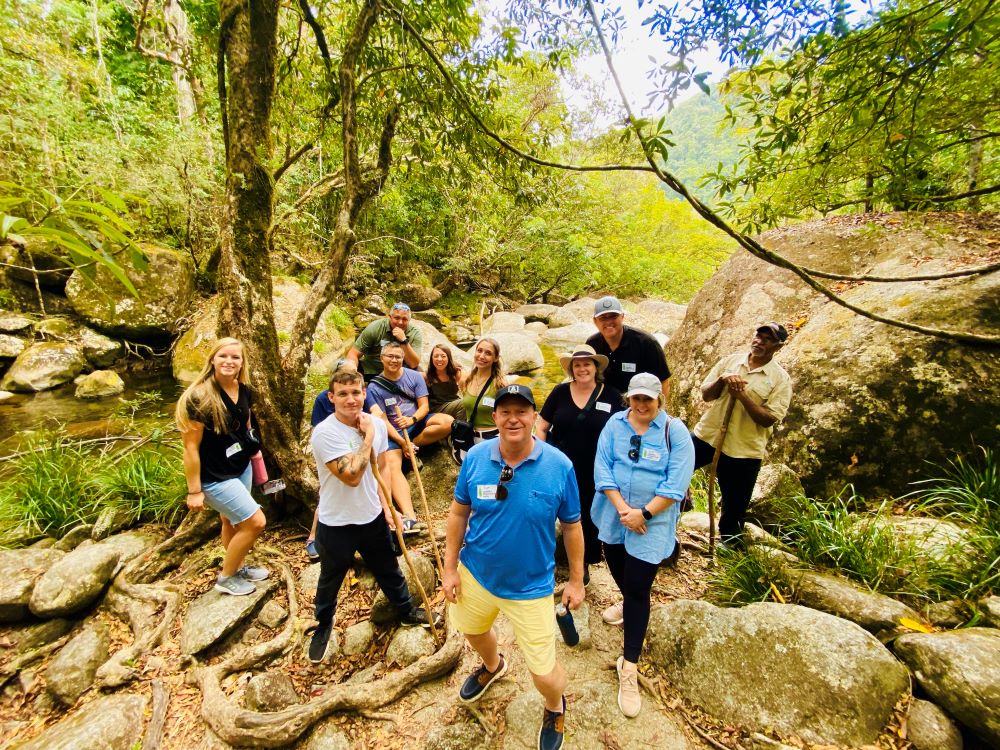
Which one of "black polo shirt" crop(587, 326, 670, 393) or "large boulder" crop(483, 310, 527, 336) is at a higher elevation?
"black polo shirt" crop(587, 326, 670, 393)

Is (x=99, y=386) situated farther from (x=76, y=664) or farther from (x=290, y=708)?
(x=290, y=708)

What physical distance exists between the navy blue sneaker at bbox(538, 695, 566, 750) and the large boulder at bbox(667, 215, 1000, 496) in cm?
369

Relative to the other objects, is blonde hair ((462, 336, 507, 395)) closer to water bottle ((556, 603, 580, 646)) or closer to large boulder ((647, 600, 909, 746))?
water bottle ((556, 603, 580, 646))

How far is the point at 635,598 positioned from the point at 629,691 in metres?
0.69

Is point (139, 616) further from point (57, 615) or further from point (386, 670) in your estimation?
point (386, 670)

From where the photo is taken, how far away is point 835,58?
2631mm

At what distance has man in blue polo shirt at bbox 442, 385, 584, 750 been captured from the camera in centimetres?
249

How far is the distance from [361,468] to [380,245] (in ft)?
49.5

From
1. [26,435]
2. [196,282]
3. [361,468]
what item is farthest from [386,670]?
[196,282]

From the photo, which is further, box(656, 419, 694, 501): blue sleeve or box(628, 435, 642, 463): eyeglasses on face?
box(628, 435, 642, 463): eyeglasses on face

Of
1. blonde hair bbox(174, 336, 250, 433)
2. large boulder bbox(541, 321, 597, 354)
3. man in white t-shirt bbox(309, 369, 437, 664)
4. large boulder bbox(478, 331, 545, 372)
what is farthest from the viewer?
large boulder bbox(541, 321, 597, 354)

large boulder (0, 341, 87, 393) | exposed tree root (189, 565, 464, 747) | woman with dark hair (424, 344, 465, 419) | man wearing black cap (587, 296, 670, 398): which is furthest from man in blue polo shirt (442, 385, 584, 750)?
large boulder (0, 341, 87, 393)

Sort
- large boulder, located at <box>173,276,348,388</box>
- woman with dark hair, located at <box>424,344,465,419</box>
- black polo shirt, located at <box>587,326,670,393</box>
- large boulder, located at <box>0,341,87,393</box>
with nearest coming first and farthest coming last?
black polo shirt, located at <box>587,326,670,393</box> < woman with dark hair, located at <box>424,344,465,419</box> < large boulder, located at <box>0,341,87,393</box> < large boulder, located at <box>173,276,348,388</box>

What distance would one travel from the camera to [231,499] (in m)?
3.62
